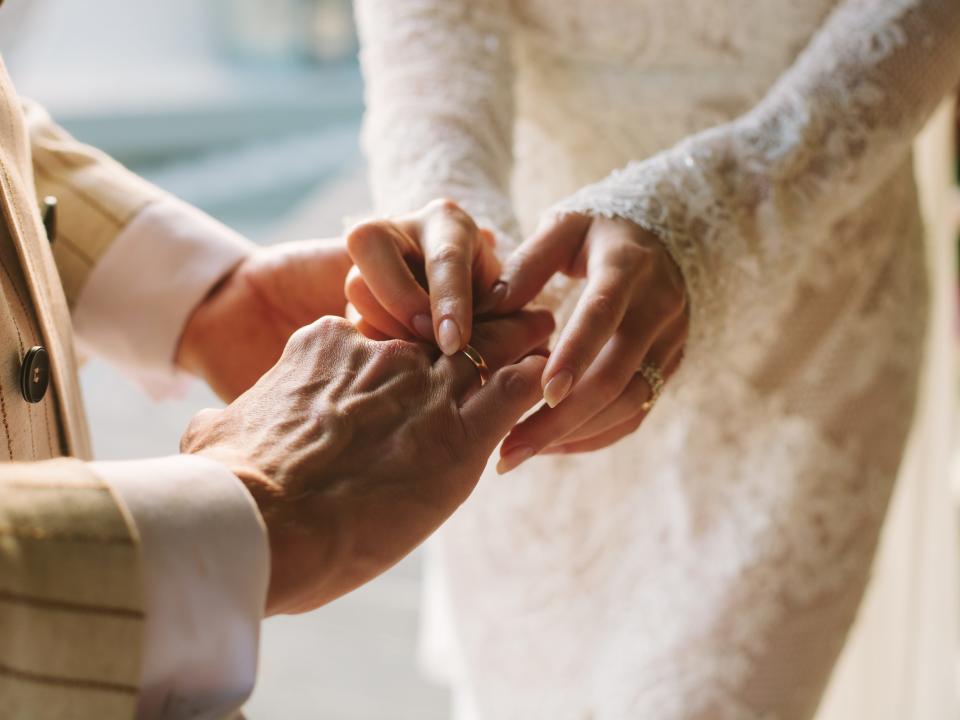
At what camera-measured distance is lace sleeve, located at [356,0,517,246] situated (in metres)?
0.97

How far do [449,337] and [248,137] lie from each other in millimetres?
6500

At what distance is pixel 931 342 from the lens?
148 cm

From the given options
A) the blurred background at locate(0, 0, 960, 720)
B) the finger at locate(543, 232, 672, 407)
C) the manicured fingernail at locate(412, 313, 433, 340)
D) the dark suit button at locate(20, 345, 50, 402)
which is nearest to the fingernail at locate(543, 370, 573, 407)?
the finger at locate(543, 232, 672, 407)

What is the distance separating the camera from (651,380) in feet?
2.70

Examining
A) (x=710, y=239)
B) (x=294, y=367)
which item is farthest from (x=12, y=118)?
(x=710, y=239)

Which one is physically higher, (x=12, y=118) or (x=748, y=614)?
(x=12, y=118)

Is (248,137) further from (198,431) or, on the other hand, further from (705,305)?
(198,431)

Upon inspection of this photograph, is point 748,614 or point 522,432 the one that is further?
point 748,614

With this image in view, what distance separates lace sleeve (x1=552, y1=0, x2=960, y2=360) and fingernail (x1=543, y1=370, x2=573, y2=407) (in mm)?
184

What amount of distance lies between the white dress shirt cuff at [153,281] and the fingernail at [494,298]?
282 millimetres

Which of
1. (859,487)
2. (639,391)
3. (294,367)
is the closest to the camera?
(294,367)

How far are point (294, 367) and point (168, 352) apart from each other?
0.35m

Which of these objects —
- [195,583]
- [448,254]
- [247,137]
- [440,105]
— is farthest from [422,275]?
[247,137]

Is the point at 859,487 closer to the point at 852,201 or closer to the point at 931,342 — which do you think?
the point at 852,201
